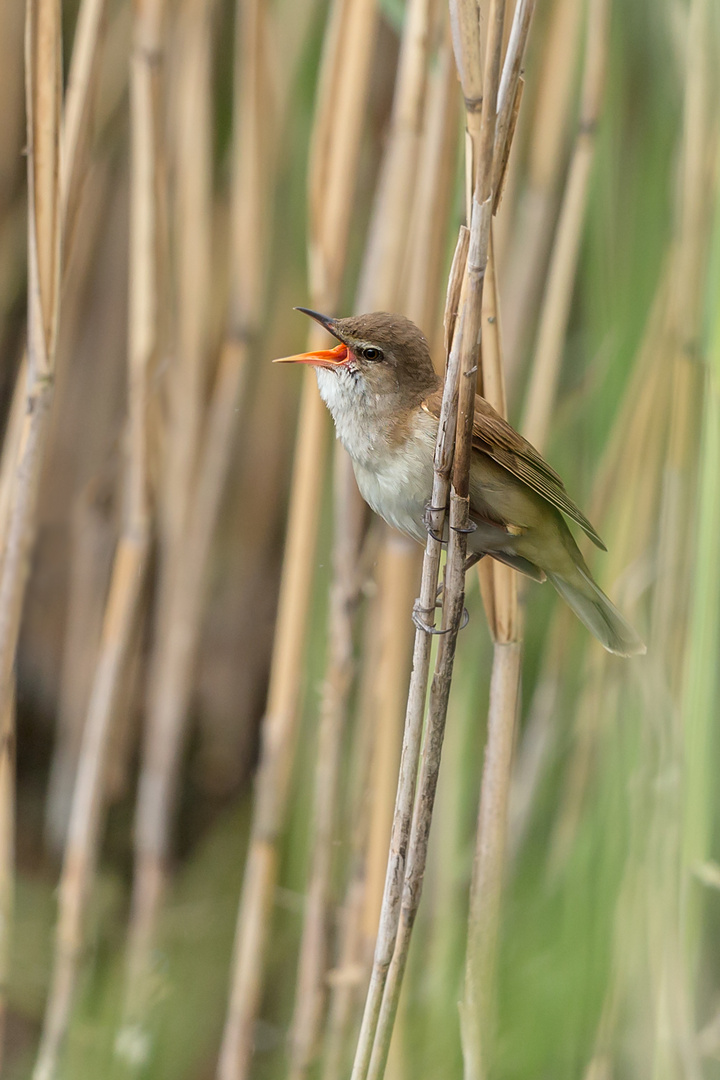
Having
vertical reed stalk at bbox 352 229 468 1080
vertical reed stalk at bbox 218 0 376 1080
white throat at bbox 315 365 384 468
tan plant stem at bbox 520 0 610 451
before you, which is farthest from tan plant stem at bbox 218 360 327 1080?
vertical reed stalk at bbox 352 229 468 1080

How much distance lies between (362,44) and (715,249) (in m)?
0.49

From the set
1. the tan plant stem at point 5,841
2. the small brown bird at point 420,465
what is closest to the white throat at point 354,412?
the small brown bird at point 420,465

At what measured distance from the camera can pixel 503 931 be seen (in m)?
1.28

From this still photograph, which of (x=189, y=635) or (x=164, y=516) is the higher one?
(x=164, y=516)

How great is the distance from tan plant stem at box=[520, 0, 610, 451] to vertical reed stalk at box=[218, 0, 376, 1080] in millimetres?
270

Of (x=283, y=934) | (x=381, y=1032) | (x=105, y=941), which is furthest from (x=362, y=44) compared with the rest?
(x=105, y=941)

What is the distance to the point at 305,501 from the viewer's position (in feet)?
4.31

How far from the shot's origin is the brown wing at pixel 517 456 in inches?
40.6

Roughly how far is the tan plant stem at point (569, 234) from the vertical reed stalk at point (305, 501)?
27cm

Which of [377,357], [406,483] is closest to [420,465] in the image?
[406,483]

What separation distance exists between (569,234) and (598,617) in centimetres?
47

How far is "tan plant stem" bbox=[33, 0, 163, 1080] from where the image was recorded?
1342mm

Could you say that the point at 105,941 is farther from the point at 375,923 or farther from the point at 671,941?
the point at 671,941

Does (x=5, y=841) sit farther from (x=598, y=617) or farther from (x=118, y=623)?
(x=598, y=617)
